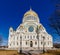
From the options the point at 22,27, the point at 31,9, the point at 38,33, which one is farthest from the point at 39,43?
the point at 31,9

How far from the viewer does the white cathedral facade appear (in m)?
81.6

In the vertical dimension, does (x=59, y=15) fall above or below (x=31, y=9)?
below

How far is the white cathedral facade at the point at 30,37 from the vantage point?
81625 millimetres

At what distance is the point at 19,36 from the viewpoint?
82562 mm

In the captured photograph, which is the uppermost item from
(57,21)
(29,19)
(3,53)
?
(29,19)

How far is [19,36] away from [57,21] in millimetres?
63794

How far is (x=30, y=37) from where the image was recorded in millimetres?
82375

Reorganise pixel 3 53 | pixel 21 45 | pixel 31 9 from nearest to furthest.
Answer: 1. pixel 3 53
2. pixel 21 45
3. pixel 31 9

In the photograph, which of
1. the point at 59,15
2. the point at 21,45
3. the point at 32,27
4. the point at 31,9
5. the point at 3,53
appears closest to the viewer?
the point at 59,15

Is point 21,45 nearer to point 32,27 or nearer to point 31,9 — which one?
point 32,27

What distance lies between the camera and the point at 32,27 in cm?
8650

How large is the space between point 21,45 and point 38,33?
24.2 ft

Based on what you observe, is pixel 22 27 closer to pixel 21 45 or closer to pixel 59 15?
pixel 21 45

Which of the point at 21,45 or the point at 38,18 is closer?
the point at 21,45
